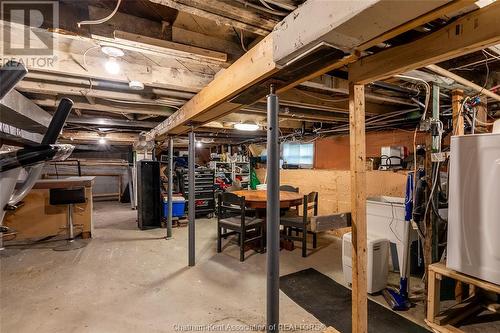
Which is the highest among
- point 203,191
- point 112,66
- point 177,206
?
point 112,66

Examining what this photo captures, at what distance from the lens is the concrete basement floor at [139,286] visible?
2102 mm

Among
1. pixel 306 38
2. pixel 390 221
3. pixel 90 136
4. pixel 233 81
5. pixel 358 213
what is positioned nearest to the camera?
pixel 306 38

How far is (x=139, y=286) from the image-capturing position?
266cm

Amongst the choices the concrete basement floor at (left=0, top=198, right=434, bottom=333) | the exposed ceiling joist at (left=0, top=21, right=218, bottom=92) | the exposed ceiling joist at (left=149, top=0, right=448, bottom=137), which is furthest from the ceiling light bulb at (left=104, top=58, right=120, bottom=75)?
the concrete basement floor at (left=0, top=198, right=434, bottom=333)

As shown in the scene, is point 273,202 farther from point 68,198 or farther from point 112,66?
point 68,198

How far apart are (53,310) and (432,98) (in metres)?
3.81

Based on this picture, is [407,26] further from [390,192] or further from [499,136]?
[390,192]

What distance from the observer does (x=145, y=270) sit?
3.06 meters

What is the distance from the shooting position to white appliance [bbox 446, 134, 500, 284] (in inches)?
68.6

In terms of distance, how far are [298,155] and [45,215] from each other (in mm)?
4849

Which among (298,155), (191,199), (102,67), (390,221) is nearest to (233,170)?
(298,155)

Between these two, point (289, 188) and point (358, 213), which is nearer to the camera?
point (358, 213)

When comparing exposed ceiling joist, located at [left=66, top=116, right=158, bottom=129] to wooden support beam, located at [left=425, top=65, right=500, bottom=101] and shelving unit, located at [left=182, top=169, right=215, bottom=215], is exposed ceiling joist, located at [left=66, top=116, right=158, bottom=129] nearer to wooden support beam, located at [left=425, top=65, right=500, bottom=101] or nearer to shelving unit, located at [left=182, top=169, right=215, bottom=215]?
shelving unit, located at [left=182, top=169, right=215, bottom=215]

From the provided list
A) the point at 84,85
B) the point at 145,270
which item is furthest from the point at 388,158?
the point at 84,85
